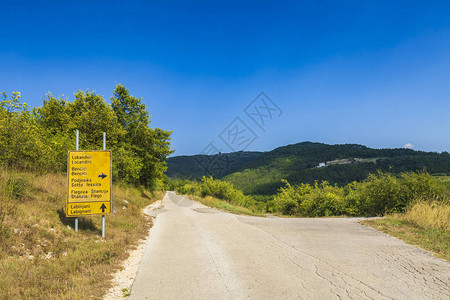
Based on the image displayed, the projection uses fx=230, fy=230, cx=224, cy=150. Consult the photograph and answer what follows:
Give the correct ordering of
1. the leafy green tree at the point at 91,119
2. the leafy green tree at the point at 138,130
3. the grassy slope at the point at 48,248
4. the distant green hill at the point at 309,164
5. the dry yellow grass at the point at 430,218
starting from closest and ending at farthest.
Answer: the grassy slope at the point at 48,248
the dry yellow grass at the point at 430,218
the leafy green tree at the point at 91,119
the leafy green tree at the point at 138,130
the distant green hill at the point at 309,164

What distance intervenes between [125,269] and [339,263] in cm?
521

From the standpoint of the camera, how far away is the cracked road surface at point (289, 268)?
13.8 ft

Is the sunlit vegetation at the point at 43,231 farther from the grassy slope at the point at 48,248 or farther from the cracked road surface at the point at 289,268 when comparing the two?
the cracked road surface at the point at 289,268

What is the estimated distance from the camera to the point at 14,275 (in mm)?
4234

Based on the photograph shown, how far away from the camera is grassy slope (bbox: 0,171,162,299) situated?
4113mm

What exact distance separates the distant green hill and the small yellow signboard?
230ft

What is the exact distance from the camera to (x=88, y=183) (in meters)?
7.92

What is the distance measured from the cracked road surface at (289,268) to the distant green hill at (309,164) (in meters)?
71.0

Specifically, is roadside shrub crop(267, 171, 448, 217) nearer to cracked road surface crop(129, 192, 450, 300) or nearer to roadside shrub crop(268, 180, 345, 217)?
roadside shrub crop(268, 180, 345, 217)

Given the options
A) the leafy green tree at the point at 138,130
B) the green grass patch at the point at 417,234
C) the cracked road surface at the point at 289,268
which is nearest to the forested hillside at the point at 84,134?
the leafy green tree at the point at 138,130

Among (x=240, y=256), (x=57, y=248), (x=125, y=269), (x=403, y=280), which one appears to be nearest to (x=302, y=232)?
(x=240, y=256)

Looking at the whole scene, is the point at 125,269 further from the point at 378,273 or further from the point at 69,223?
the point at 378,273

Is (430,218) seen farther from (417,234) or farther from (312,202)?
(312,202)

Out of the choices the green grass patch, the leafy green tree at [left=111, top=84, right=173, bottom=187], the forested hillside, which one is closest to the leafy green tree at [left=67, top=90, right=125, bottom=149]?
the forested hillside
